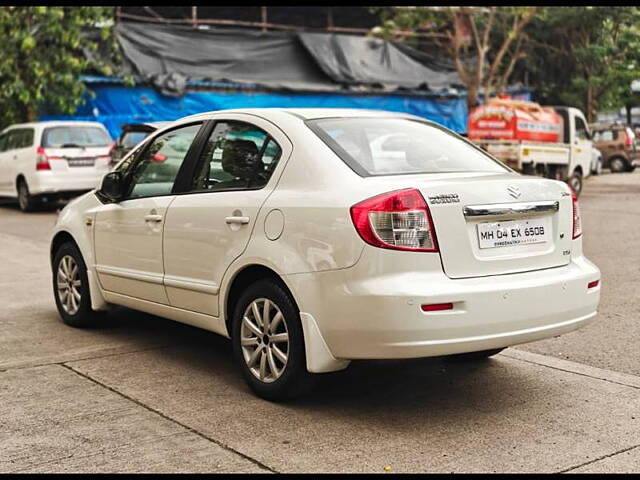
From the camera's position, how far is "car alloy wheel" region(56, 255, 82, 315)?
6.84 metres

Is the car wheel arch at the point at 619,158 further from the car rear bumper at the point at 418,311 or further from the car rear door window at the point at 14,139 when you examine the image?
the car rear bumper at the point at 418,311

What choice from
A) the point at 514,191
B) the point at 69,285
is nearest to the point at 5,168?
the point at 69,285

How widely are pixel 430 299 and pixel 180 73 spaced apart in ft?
66.6

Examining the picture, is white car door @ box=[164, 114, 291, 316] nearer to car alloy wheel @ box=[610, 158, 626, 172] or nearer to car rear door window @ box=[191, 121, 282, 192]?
car rear door window @ box=[191, 121, 282, 192]

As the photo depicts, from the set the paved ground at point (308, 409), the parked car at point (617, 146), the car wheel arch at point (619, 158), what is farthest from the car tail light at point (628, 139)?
the paved ground at point (308, 409)

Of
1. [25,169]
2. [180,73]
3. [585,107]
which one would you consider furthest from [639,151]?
[25,169]

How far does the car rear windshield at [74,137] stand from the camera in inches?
669

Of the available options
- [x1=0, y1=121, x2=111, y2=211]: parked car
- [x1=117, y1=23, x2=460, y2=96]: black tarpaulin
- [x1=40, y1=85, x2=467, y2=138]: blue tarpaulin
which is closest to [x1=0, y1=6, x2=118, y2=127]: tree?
[x1=40, y1=85, x2=467, y2=138]: blue tarpaulin

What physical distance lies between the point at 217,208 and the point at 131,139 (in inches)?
439

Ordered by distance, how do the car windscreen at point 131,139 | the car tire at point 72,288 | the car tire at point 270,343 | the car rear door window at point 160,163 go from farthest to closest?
the car windscreen at point 131,139
the car tire at point 72,288
the car rear door window at point 160,163
the car tire at point 270,343

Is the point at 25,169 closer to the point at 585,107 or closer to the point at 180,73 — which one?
the point at 180,73

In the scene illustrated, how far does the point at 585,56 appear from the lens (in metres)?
30.8

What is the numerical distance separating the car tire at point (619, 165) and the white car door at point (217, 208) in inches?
1091

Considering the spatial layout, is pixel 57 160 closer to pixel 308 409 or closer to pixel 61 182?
pixel 61 182
